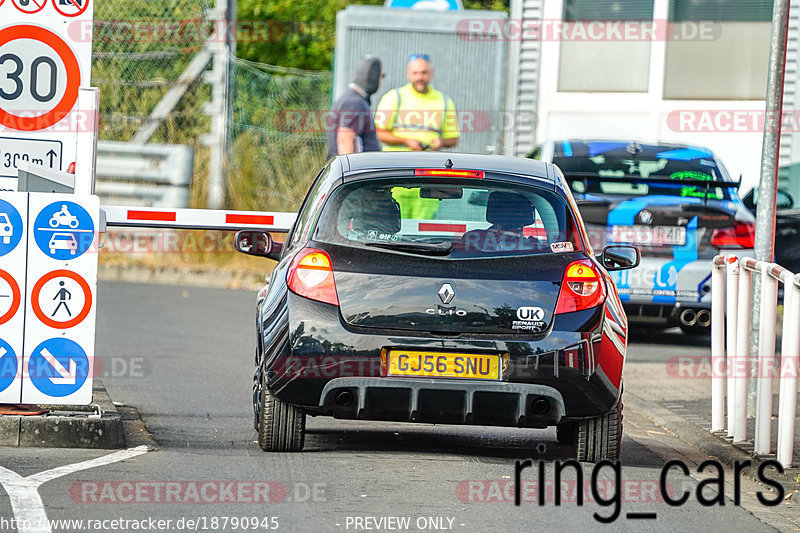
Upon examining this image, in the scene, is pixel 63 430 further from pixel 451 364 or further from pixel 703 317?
pixel 703 317

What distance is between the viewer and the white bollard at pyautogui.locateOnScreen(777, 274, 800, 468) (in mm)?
7738

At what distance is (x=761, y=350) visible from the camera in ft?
27.7

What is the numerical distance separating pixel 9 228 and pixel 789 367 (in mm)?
3841

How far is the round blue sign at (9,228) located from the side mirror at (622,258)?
2.99m

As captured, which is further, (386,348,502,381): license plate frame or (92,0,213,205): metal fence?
(92,0,213,205): metal fence

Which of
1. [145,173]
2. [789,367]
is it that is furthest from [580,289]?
[145,173]

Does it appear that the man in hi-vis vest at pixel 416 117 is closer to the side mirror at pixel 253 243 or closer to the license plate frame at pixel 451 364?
the side mirror at pixel 253 243

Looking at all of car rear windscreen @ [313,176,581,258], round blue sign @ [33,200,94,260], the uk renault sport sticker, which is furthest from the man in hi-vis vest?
the uk renault sport sticker

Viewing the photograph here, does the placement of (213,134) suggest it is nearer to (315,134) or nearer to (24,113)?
(315,134)

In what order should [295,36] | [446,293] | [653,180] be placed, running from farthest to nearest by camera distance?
[295,36] < [653,180] < [446,293]

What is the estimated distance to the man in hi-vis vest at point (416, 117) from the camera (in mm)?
15797

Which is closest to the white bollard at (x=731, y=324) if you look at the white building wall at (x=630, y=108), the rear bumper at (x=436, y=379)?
the rear bumper at (x=436, y=379)

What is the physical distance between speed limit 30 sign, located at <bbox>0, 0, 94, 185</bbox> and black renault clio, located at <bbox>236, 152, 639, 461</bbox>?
5.17 feet
